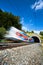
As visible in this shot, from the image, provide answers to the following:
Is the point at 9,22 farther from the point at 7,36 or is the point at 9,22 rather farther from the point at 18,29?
the point at 18,29

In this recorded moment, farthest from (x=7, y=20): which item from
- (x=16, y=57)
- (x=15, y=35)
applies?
(x=16, y=57)

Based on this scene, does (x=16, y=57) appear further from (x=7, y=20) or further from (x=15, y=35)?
(x=15, y=35)

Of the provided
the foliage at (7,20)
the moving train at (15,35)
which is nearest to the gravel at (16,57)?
the foliage at (7,20)

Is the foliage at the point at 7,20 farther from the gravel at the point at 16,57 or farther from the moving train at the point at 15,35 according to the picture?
the gravel at the point at 16,57

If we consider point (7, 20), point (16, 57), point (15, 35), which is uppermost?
point (7, 20)

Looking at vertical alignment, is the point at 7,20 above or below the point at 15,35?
above

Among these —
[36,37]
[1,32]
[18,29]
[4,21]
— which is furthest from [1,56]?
[36,37]

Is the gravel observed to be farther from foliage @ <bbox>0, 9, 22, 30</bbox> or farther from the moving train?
the moving train

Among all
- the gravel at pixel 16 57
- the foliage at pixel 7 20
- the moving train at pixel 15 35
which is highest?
the foliage at pixel 7 20

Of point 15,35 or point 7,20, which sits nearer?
point 7,20

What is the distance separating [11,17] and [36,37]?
20.0m

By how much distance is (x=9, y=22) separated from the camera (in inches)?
1870

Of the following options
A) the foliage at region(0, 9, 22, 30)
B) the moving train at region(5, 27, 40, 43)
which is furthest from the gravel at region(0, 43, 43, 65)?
the moving train at region(5, 27, 40, 43)

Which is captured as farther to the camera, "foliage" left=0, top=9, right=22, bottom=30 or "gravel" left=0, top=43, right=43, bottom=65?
"foliage" left=0, top=9, right=22, bottom=30
